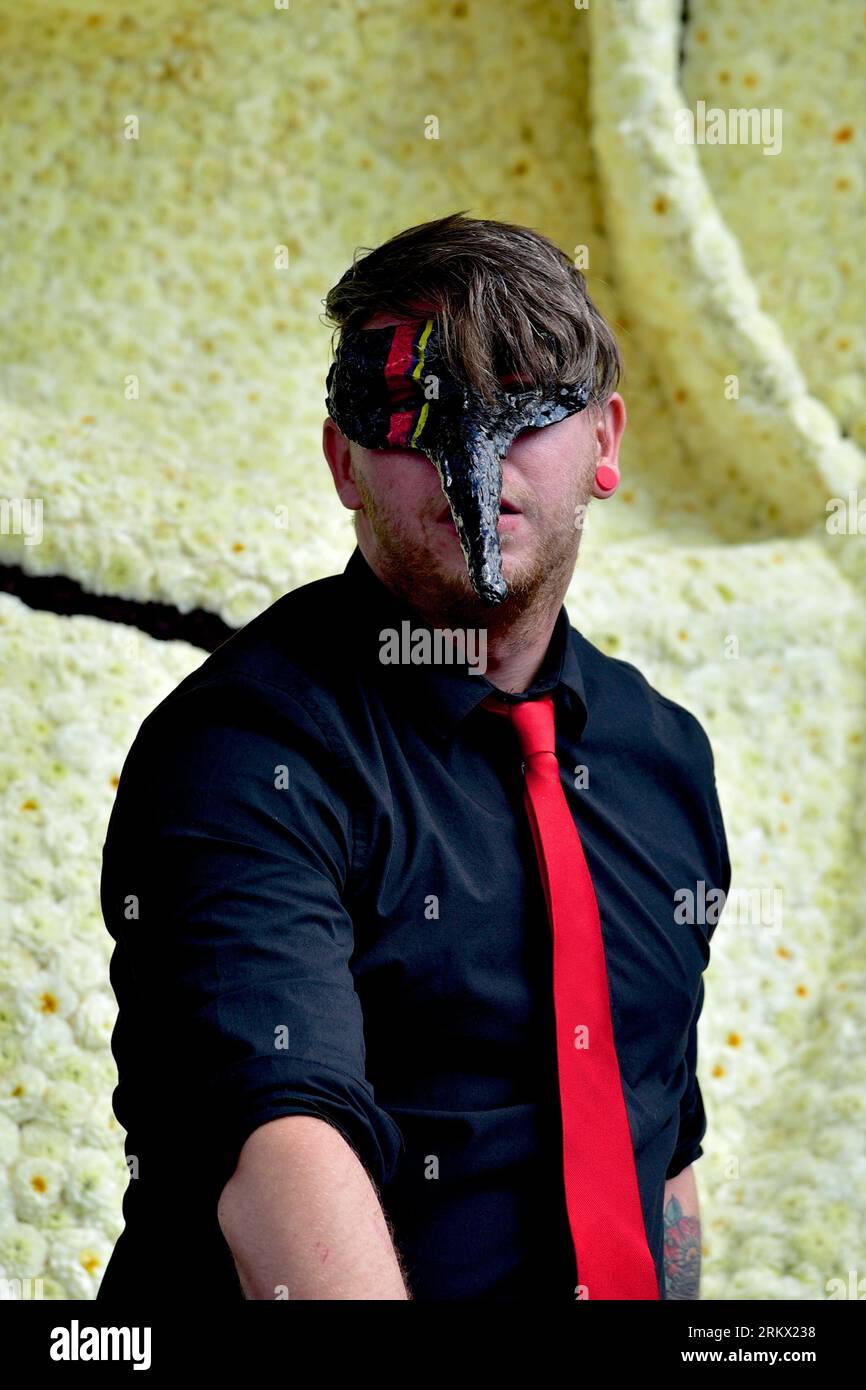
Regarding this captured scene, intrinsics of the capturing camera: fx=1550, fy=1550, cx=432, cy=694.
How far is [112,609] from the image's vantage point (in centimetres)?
284

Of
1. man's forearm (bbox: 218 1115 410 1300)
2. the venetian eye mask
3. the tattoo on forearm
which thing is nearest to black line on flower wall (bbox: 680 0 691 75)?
the venetian eye mask

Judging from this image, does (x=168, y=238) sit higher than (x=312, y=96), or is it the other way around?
(x=312, y=96)

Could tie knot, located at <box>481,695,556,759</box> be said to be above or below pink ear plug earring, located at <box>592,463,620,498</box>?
below

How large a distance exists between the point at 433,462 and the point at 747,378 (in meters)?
2.40

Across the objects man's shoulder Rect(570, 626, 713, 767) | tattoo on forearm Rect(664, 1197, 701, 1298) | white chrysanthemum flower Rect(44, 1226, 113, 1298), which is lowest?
white chrysanthemum flower Rect(44, 1226, 113, 1298)

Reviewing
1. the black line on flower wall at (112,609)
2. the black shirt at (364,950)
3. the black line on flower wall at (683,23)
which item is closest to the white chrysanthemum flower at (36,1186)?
the black line on flower wall at (112,609)

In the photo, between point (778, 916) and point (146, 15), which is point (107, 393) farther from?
point (778, 916)

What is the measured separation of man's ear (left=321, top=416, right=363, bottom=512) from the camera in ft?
4.74

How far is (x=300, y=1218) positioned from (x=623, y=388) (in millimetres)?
2957

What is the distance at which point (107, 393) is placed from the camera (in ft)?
11.0

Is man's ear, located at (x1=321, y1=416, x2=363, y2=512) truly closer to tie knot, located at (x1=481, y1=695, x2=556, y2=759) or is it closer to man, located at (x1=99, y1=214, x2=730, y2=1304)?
man, located at (x1=99, y1=214, x2=730, y2=1304)

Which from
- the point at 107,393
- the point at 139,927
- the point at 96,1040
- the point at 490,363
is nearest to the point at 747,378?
the point at 107,393

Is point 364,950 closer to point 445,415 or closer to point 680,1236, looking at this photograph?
point 445,415

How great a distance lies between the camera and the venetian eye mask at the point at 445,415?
52.2 inches
